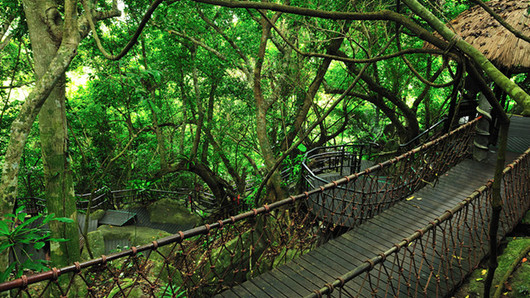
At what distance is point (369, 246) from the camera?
518 cm

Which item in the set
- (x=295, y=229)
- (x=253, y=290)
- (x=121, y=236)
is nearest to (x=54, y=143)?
(x=253, y=290)

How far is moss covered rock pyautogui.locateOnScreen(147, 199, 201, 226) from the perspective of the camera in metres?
13.2

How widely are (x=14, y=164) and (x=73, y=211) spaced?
1474mm

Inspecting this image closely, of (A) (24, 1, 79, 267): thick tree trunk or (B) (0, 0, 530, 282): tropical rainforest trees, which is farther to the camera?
(A) (24, 1, 79, 267): thick tree trunk

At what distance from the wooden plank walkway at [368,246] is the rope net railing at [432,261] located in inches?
2.1

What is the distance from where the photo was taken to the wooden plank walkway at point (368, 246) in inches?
166

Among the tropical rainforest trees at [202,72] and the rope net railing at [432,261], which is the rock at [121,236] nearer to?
the tropical rainforest trees at [202,72]

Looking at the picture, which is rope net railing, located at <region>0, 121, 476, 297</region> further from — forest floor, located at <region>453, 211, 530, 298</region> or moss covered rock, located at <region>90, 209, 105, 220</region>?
moss covered rock, located at <region>90, 209, 105, 220</region>

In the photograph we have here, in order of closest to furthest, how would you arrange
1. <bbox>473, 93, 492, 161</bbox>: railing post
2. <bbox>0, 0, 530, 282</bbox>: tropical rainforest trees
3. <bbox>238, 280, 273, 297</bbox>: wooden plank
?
<bbox>238, 280, 273, 297</bbox>: wooden plank → <bbox>0, 0, 530, 282</bbox>: tropical rainforest trees → <bbox>473, 93, 492, 161</bbox>: railing post

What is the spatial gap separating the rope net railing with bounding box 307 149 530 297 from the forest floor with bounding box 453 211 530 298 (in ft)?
1.10

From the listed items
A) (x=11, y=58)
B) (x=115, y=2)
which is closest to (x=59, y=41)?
(x=115, y=2)

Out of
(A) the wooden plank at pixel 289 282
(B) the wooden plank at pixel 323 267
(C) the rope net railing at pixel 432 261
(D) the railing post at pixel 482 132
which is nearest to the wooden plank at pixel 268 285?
(A) the wooden plank at pixel 289 282

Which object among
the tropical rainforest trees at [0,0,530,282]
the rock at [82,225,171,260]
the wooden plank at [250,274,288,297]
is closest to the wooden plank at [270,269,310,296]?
the wooden plank at [250,274,288,297]

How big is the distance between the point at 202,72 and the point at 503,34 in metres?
8.26
